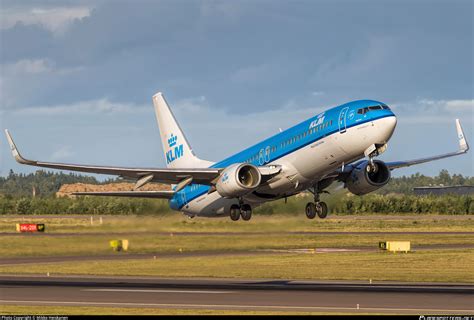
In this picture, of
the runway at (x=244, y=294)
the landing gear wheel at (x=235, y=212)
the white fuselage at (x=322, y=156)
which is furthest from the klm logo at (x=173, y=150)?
the white fuselage at (x=322, y=156)

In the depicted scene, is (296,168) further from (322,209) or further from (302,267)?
(302,267)

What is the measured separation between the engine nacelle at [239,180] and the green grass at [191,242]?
21.3m

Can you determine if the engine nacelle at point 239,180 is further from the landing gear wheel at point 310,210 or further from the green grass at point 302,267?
the green grass at point 302,267

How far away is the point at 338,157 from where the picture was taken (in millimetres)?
56406

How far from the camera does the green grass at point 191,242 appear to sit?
8038 cm

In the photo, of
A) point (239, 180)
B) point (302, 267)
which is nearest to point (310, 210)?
point (239, 180)

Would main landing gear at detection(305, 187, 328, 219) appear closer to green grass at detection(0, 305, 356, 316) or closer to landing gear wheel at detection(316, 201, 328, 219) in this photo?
landing gear wheel at detection(316, 201, 328, 219)

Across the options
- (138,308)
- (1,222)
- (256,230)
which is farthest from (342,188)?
(1,222)

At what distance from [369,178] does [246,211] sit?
8.87 metres

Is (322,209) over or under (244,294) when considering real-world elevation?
over

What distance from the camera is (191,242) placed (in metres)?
93.6

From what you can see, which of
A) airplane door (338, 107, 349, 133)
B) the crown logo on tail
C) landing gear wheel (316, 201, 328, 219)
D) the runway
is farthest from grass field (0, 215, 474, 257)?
airplane door (338, 107, 349, 133)

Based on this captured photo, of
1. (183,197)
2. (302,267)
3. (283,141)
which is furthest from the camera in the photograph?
(302,267)

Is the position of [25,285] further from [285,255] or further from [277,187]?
[285,255]
